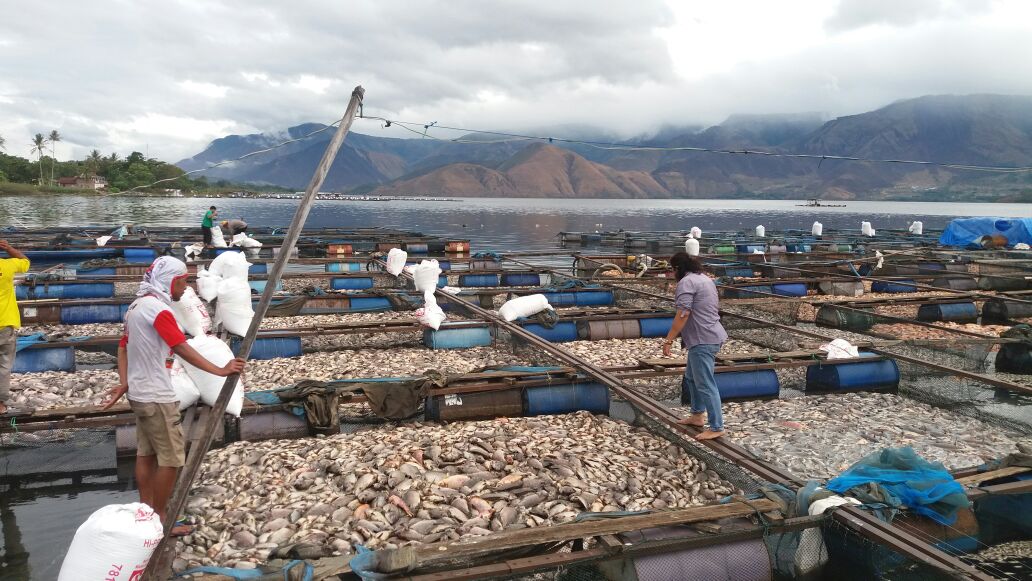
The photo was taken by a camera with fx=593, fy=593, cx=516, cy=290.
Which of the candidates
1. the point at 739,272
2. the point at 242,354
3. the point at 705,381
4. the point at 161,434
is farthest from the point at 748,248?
the point at 161,434

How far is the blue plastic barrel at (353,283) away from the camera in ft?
76.3

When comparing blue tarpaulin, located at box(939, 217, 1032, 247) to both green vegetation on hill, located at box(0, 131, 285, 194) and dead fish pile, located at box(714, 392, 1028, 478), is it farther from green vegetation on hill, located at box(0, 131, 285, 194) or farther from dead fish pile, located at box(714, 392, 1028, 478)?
green vegetation on hill, located at box(0, 131, 285, 194)

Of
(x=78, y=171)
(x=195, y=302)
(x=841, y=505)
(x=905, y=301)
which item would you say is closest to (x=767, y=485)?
(x=841, y=505)

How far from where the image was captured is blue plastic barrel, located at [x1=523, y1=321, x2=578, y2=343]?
15.7 metres

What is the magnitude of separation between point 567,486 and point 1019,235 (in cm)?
4487

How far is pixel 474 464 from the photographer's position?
8000mm

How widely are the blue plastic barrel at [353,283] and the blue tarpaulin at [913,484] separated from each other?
63.0 feet

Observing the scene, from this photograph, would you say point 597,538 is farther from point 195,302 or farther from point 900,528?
point 195,302

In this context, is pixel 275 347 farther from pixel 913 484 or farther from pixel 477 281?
pixel 913 484

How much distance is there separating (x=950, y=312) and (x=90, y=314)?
26091 mm

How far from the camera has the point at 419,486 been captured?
730 cm

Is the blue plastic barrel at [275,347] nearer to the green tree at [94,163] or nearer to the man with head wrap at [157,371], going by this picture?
the man with head wrap at [157,371]

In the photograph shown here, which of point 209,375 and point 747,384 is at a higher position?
point 209,375

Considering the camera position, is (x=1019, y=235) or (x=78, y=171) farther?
(x=78, y=171)
